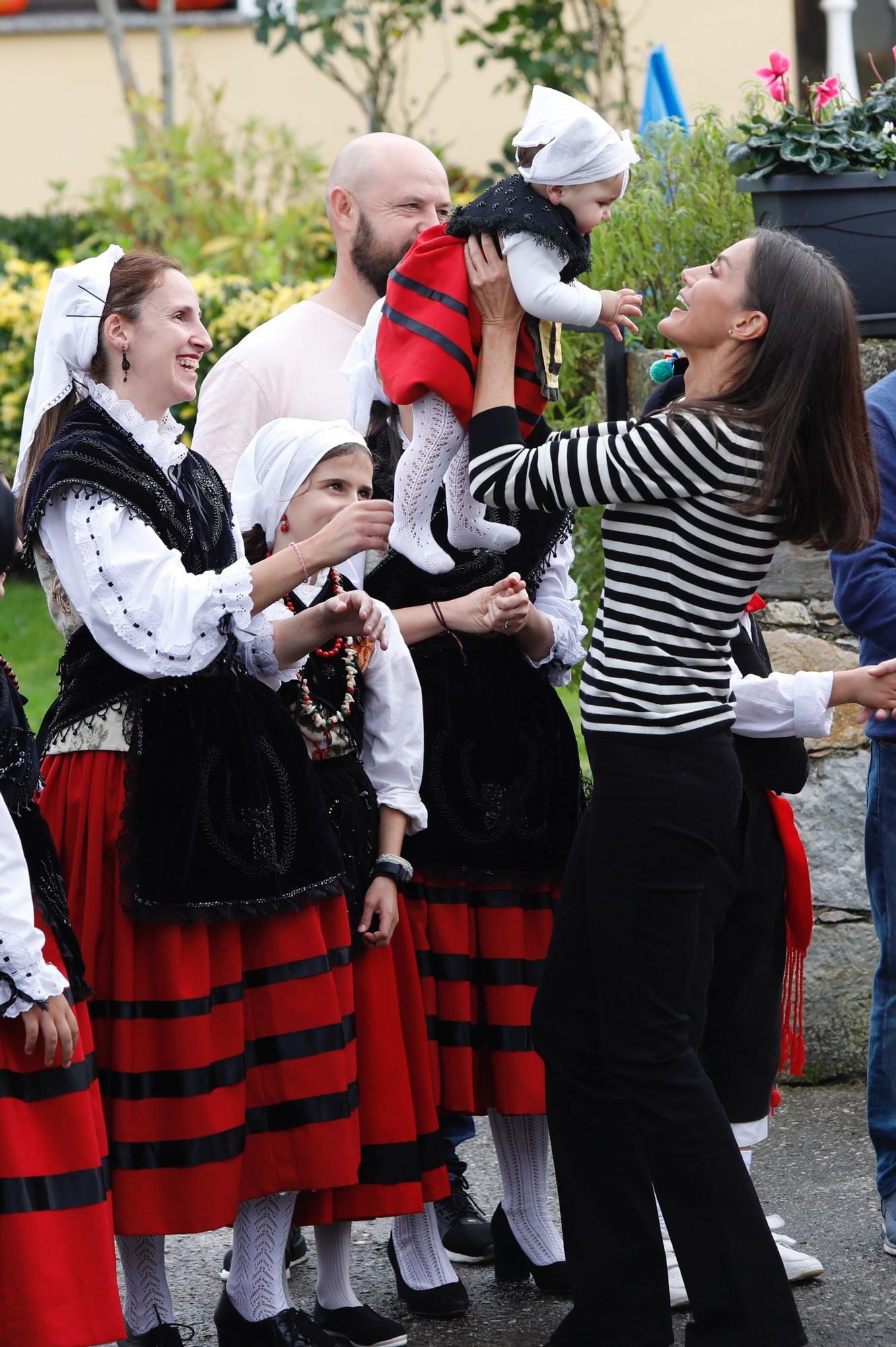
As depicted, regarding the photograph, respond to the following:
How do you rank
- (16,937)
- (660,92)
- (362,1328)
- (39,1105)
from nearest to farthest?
(16,937)
(39,1105)
(362,1328)
(660,92)

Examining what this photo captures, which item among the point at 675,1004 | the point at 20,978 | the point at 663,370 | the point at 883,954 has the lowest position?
the point at 883,954

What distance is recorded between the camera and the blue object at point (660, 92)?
6.74 metres

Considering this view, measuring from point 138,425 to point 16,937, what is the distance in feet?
3.23

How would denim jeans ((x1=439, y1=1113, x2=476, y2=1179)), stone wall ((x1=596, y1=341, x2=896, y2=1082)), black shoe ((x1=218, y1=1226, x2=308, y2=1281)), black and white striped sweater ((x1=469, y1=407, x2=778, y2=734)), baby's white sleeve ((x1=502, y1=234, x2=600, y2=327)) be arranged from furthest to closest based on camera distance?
stone wall ((x1=596, y1=341, x2=896, y2=1082)), denim jeans ((x1=439, y1=1113, x2=476, y2=1179)), black shoe ((x1=218, y1=1226, x2=308, y2=1281)), baby's white sleeve ((x1=502, y1=234, x2=600, y2=327)), black and white striped sweater ((x1=469, y1=407, x2=778, y2=734))

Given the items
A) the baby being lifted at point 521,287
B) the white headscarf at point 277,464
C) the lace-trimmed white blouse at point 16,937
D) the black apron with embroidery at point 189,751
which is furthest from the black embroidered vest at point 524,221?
the lace-trimmed white blouse at point 16,937

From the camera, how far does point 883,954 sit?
3650 mm

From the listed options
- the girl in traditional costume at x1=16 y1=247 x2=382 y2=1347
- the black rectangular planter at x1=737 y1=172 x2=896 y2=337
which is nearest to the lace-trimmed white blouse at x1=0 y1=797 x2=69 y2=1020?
the girl in traditional costume at x1=16 y1=247 x2=382 y2=1347

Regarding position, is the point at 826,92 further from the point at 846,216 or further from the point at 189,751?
the point at 189,751

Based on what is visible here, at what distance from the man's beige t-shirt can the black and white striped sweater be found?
105 cm

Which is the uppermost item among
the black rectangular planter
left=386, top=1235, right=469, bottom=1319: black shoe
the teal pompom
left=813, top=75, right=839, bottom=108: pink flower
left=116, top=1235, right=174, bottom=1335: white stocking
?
left=813, top=75, right=839, bottom=108: pink flower

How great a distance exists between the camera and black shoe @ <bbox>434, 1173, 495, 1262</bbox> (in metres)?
3.67

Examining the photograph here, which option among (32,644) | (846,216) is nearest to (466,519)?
(846,216)

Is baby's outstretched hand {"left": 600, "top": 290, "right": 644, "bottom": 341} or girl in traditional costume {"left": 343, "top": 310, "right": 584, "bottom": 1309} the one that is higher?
baby's outstretched hand {"left": 600, "top": 290, "right": 644, "bottom": 341}

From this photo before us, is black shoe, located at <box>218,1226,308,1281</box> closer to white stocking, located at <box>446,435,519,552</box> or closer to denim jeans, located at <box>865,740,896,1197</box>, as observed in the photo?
denim jeans, located at <box>865,740,896,1197</box>
